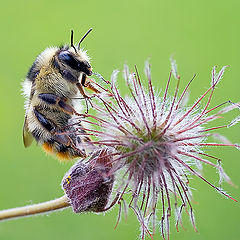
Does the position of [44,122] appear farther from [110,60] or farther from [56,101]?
[110,60]

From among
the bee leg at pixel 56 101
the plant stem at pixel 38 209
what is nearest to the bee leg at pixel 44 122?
the bee leg at pixel 56 101

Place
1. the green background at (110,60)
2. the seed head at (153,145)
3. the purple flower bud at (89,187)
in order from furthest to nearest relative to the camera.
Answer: the green background at (110,60)
the purple flower bud at (89,187)
the seed head at (153,145)

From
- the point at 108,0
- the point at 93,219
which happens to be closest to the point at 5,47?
the point at 108,0

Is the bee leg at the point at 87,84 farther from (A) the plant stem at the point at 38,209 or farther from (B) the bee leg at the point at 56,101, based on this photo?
(A) the plant stem at the point at 38,209

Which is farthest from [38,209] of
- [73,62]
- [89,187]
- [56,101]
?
[73,62]

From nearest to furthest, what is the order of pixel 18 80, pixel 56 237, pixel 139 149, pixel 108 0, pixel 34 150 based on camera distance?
pixel 139 149 → pixel 56 237 → pixel 34 150 → pixel 18 80 → pixel 108 0

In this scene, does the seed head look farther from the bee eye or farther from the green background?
the green background

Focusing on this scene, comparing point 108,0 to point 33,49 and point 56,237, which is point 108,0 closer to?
point 33,49
